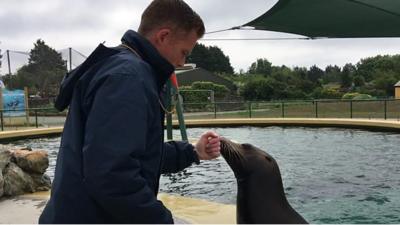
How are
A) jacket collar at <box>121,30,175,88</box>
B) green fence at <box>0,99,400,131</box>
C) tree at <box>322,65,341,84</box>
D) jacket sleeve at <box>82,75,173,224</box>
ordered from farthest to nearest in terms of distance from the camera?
tree at <box>322,65,341,84</box> → green fence at <box>0,99,400,131</box> → jacket collar at <box>121,30,175,88</box> → jacket sleeve at <box>82,75,173,224</box>

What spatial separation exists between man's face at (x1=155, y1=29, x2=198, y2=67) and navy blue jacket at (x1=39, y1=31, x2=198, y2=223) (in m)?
0.06

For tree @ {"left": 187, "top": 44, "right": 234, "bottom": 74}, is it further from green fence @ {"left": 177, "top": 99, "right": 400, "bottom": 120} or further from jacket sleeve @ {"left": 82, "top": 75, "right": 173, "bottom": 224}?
jacket sleeve @ {"left": 82, "top": 75, "right": 173, "bottom": 224}

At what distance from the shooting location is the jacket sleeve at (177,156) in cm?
197

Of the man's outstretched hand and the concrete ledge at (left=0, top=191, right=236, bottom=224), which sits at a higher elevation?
the man's outstretched hand

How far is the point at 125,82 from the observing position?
1344 millimetres

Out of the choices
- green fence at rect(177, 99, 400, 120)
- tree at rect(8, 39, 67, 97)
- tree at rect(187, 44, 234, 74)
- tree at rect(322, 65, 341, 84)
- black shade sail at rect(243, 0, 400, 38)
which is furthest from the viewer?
tree at rect(187, 44, 234, 74)

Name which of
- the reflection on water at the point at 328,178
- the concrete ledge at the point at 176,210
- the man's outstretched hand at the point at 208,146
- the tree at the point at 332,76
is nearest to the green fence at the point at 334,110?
the reflection on water at the point at 328,178

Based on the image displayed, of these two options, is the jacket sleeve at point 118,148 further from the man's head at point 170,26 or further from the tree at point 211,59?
the tree at point 211,59

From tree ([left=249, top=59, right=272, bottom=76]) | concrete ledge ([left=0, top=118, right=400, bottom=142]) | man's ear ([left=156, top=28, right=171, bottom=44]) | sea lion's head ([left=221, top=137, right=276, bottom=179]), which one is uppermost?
tree ([left=249, top=59, right=272, bottom=76])

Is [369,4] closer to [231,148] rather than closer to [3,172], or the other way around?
[231,148]

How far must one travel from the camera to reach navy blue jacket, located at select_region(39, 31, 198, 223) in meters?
1.30

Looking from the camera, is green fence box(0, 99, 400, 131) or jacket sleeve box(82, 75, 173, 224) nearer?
jacket sleeve box(82, 75, 173, 224)

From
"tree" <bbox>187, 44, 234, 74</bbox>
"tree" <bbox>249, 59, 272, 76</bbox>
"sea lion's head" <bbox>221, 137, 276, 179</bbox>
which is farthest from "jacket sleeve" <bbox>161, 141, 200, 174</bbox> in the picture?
"tree" <bbox>187, 44, 234, 74</bbox>

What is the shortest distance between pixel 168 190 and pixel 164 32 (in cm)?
573
